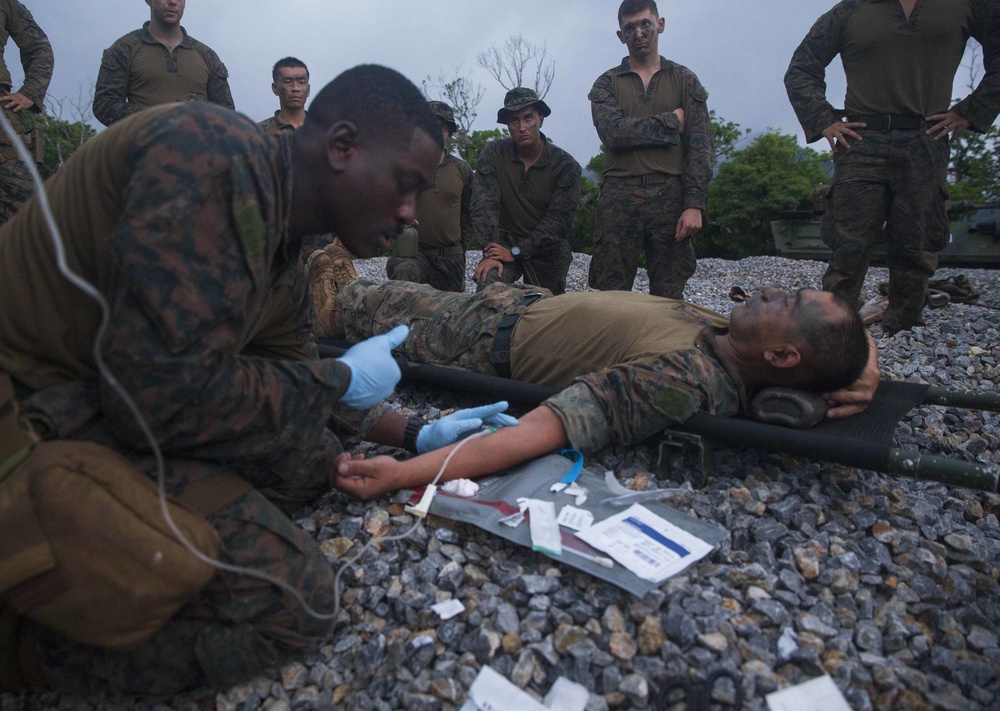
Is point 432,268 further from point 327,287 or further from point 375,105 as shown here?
point 375,105

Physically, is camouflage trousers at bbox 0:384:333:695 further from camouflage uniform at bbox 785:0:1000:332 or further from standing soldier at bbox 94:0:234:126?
standing soldier at bbox 94:0:234:126

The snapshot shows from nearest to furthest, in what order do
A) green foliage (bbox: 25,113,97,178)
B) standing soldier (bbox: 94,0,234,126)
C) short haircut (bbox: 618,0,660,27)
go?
short haircut (bbox: 618,0,660,27) → standing soldier (bbox: 94,0,234,126) → green foliage (bbox: 25,113,97,178)

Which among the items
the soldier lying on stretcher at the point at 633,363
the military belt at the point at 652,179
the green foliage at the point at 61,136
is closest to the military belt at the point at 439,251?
the military belt at the point at 652,179

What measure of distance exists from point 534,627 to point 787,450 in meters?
1.26

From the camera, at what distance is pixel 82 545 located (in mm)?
1461

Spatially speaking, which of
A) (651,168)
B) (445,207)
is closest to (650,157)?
(651,168)

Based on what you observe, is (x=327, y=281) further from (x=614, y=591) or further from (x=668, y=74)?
(x=668, y=74)

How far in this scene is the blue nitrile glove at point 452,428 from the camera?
270cm

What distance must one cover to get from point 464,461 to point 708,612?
39.4 inches

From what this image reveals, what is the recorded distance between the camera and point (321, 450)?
235cm

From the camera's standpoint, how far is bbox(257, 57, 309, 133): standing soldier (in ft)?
21.4

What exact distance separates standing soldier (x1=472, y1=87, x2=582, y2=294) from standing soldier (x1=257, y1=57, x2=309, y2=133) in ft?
6.42

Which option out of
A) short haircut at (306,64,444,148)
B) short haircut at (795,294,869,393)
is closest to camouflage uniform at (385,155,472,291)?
→ short haircut at (795,294,869,393)

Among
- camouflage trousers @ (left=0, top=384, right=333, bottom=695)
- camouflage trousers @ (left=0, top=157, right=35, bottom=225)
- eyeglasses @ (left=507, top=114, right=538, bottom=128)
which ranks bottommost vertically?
camouflage trousers @ (left=0, top=384, right=333, bottom=695)
